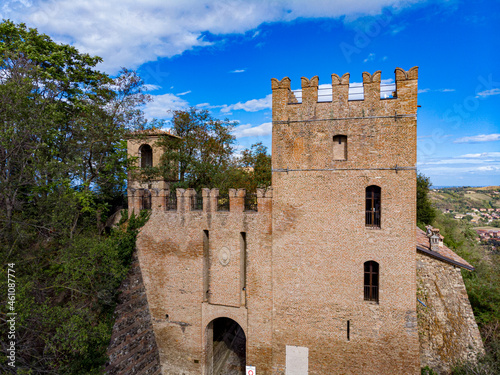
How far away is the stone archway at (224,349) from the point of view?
1403cm

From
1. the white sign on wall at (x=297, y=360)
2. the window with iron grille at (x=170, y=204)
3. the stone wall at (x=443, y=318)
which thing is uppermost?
the window with iron grille at (x=170, y=204)

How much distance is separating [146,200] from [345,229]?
10.4 metres

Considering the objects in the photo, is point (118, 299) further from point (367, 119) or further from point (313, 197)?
point (367, 119)

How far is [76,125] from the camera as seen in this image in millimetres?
14984

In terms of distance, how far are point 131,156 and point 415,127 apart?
1507 cm

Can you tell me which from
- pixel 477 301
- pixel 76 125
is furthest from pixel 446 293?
pixel 76 125

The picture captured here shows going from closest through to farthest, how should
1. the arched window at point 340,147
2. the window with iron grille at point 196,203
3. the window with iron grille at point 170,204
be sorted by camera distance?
the arched window at point 340,147, the window with iron grille at point 196,203, the window with iron grille at point 170,204

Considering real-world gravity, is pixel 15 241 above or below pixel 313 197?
below

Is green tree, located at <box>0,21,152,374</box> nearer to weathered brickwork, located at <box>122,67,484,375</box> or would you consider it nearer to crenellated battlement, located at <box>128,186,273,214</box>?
crenellated battlement, located at <box>128,186,273,214</box>

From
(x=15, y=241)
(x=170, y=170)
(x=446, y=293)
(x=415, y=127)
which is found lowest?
(x=446, y=293)

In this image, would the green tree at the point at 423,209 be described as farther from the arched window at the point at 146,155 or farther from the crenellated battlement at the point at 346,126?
the arched window at the point at 146,155

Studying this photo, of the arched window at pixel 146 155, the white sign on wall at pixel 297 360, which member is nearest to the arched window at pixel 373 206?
the white sign on wall at pixel 297 360

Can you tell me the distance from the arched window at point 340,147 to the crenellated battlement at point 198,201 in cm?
331

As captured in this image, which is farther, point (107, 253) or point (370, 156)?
point (107, 253)
